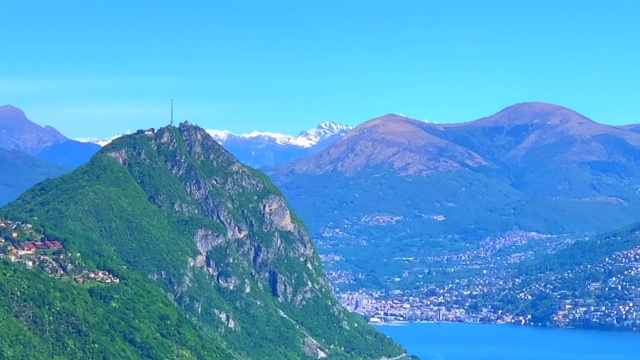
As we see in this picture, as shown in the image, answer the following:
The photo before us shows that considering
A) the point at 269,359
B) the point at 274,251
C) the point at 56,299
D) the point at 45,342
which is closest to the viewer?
the point at 45,342

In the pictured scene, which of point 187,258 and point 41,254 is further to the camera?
point 187,258

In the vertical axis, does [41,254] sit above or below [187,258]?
below

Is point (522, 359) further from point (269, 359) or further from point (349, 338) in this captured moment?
point (269, 359)

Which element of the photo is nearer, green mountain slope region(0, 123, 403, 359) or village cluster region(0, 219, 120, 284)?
village cluster region(0, 219, 120, 284)

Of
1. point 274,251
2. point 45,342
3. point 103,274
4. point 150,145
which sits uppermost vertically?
point 150,145

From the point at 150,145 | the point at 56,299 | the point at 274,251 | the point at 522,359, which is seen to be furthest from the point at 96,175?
the point at 522,359

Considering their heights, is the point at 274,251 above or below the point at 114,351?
above

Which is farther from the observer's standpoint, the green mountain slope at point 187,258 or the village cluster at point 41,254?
the green mountain slope at point 187,258

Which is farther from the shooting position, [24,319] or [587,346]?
[587,346]
